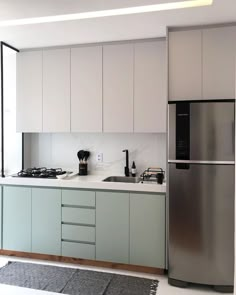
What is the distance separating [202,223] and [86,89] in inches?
73.6

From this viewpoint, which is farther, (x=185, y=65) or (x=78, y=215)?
(x=78, y=215)

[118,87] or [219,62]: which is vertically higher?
[219,62]

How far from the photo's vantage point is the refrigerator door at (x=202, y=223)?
2.48 m

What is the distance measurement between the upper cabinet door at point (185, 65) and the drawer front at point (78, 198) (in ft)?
4.18

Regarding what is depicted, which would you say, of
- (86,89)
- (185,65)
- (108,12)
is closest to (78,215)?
(86,89)

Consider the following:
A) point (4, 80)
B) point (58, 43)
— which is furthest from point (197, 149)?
point (4, 80)

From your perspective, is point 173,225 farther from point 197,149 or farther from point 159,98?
point 159,98

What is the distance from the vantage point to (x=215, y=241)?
2510mm

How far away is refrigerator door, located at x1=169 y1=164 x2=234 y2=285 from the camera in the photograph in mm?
2477

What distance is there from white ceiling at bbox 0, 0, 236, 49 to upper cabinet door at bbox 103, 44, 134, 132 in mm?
157

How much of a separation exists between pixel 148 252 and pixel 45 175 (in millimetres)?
1382

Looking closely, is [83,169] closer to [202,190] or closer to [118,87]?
[118,87]

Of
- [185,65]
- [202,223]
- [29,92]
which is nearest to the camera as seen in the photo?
[202,223]

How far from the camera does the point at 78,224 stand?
2.98m
